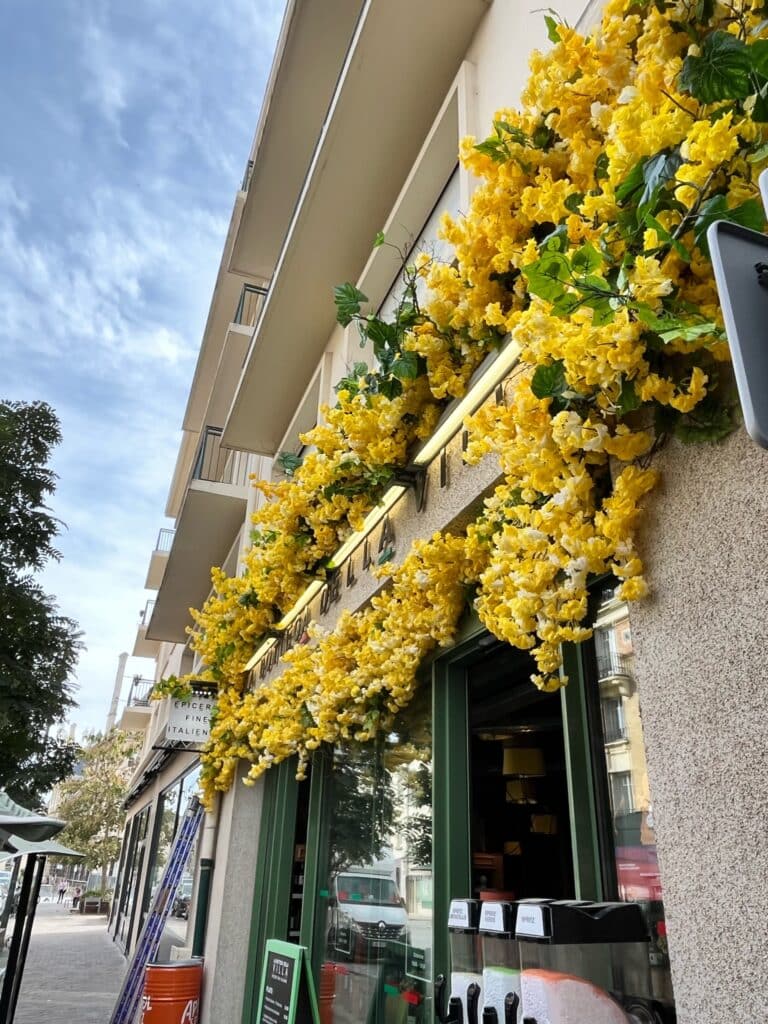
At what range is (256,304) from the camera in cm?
1135

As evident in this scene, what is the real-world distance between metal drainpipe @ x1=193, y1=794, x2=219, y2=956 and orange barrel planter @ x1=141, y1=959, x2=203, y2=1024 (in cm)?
70

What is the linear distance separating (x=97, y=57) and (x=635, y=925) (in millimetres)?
18998

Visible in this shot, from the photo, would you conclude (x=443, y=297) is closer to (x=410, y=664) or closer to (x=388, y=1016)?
(x=410, y=664)

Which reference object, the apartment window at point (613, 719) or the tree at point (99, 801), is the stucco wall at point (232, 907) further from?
the tree at point (99, 801)

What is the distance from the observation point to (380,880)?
4566 mm

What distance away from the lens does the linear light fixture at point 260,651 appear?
7.28 m

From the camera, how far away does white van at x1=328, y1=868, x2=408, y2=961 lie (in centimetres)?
430

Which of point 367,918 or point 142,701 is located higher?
point 142,701

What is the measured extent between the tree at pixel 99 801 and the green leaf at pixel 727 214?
3880cm

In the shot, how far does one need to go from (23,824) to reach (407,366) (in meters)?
5.77

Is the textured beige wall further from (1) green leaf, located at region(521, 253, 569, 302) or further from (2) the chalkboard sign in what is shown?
(2) the chalkboard sign

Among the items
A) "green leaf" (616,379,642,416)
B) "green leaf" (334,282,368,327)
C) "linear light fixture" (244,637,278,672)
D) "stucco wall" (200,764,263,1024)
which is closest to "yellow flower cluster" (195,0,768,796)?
"green leaf" (616,379,642,416)

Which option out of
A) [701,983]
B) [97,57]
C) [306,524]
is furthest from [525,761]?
[97,57]

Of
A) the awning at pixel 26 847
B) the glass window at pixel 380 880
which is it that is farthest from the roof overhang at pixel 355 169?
the awning at pixel 26 847
